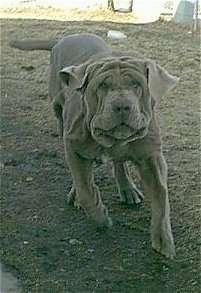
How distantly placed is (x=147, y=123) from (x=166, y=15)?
7523 mm

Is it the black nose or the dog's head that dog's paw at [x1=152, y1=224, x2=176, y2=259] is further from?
the black nose

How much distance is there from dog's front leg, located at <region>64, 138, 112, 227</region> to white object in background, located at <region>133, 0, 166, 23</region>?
23.5 feet

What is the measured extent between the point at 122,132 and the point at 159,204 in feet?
1.75

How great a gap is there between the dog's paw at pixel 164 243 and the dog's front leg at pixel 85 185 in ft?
1.25

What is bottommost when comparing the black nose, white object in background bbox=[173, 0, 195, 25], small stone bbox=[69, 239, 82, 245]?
white object in background bbox=[173, 0, 195, 25]

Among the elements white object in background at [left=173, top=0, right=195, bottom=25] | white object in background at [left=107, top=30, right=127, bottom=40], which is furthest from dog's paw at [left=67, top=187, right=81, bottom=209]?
white object in background at [left=173, top=0, right=195, bottom=25]

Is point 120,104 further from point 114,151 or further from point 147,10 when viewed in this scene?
point 147,10

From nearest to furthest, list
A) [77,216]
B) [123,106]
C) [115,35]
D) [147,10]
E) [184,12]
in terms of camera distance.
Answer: [123,106] < [77,216] < [115,35] < [184,12] < [147,10]

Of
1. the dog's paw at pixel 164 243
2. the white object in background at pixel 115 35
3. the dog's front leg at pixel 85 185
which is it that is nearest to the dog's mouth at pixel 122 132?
the dog's front leg at pixel 85 185

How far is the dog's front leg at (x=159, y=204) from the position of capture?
4.50 meters

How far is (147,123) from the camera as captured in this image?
4.27m

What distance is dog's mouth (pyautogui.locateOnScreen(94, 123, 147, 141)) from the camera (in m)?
4.18

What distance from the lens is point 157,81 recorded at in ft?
14.3

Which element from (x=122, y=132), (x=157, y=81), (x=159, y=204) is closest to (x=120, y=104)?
(x=122, y=132)
